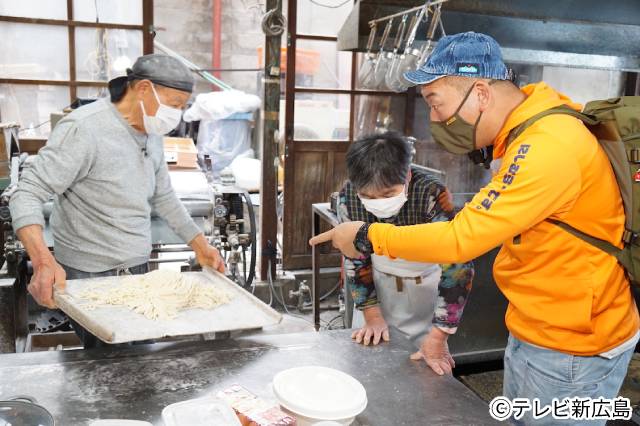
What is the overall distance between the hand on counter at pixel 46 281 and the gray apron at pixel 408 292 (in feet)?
3.98

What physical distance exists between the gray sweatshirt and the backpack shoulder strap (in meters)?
1.53

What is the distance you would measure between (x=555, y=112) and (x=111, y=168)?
164 centimetres

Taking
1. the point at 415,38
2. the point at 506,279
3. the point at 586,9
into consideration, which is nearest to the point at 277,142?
the point at 415,38

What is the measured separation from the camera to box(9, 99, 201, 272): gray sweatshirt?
2.19 meters

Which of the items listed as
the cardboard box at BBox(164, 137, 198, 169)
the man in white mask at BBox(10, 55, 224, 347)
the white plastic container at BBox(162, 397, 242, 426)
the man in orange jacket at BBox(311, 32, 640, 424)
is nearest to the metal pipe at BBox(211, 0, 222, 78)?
the cardboard box at BBox(164, 137, 198, 169)

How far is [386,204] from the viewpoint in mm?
2143

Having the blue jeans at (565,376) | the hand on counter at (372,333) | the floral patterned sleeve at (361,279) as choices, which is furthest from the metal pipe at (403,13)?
the blue jeans at (565,376)

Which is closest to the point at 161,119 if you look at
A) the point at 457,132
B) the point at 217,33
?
the point at 457,132

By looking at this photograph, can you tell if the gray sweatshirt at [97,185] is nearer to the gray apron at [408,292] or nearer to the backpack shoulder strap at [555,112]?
the gray apron at [408,292]

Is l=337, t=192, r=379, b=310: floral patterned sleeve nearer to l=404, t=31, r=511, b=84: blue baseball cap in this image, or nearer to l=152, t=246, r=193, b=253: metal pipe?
l=404, t=31, r=511, b=84: blue baseball cap

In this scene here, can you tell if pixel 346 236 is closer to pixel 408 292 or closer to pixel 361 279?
pixel 361 279

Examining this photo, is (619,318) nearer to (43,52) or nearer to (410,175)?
(410,175)

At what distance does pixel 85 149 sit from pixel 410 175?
1.25 meters

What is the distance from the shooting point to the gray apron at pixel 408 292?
242 cm
